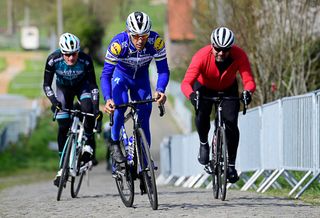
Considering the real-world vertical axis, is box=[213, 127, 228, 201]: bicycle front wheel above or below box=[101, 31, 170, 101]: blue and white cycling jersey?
below

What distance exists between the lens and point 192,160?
22.0m

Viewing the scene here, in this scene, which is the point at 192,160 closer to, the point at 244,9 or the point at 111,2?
the point at 244,9

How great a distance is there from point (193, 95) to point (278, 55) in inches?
497

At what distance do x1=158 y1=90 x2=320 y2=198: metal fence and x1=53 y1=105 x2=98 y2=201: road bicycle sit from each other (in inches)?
112

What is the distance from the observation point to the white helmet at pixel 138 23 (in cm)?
1138

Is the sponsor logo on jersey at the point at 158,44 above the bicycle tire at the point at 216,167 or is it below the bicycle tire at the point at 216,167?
above

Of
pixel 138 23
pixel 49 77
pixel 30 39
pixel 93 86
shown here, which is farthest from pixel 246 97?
pixel 30 39

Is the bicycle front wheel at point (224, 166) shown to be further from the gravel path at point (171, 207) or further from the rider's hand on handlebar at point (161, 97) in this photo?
the rider's hand on handlebar at point (161, 97)

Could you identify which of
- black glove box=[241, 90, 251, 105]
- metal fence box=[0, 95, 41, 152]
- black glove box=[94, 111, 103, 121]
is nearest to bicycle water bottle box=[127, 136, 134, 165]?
black glove box=[241, 90, 251, 105]

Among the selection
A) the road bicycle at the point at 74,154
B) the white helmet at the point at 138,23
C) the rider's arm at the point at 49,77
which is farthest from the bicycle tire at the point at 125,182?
the rider's arm at the point at 49,77

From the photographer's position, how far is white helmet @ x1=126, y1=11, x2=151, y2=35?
11.4 m

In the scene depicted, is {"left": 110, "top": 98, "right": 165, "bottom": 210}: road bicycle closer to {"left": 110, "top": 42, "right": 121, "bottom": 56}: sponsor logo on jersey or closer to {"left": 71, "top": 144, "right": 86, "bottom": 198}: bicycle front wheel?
{"left": 110, "top": 42, "right": 121, "bottom": 56}: sponsor logo on jersey

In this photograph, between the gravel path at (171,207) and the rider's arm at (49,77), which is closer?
the gravel path at (171,207)

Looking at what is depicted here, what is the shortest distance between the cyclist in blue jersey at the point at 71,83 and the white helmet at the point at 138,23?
242cm
